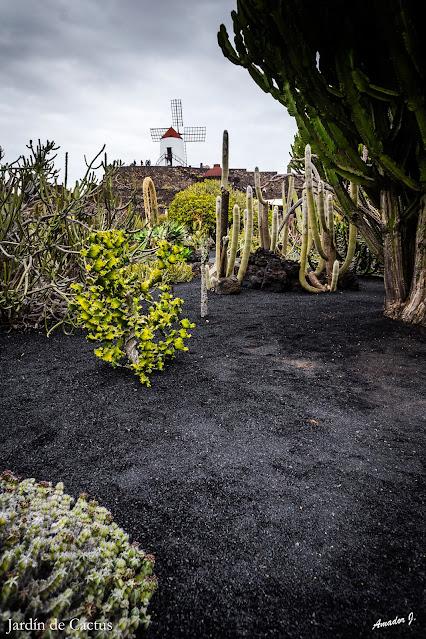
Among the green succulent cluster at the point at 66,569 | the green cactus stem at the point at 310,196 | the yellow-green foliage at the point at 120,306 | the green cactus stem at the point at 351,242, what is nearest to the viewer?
the green succulent cluster at the point at 66,569

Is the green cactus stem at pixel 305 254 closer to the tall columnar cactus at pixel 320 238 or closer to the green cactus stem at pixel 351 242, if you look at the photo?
the tall columnar cactus at pixel 320 238

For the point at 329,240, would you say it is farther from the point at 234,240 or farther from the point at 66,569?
the point at 66,569

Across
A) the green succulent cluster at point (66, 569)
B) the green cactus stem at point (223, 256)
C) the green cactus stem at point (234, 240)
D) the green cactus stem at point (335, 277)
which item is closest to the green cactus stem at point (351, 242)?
the green cactus stem at point (335, 277)

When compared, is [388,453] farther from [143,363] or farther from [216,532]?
[143,363]

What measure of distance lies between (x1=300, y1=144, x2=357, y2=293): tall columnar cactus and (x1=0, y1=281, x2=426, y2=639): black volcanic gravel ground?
2644mm

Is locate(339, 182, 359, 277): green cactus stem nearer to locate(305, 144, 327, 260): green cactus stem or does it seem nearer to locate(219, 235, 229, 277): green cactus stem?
locate(305, 144, 327, 260): green cactus stem

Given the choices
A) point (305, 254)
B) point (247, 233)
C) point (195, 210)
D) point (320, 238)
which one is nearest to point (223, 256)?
point (247, 233)

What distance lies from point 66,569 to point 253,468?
1.01m

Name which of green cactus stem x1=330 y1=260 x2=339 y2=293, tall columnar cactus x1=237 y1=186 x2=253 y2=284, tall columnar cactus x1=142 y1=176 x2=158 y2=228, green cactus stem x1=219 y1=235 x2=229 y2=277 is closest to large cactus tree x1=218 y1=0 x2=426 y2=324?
green cactus stem x1=330 y1=260 x2=339 y2=293

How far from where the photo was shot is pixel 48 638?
2.51ft

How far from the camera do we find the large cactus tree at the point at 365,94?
2888mm

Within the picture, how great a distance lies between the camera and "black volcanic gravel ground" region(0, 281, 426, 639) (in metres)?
1.14

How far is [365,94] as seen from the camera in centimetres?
343

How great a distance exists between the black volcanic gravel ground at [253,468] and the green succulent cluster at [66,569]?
161 millimetres
